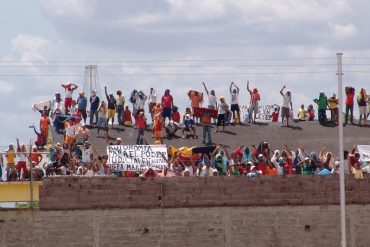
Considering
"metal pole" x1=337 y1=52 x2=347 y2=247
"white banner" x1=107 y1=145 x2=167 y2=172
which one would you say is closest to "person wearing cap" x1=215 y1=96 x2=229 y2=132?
"white banner" x1=107 y1=145 x2=167 y2=172

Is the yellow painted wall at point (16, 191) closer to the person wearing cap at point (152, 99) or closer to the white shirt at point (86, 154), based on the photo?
the white shirt at point (86, 154)

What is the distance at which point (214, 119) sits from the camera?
66.6m

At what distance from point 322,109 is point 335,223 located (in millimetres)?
11917

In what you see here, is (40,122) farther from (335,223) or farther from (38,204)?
(335,223)

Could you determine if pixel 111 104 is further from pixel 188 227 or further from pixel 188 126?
pixel 188 227

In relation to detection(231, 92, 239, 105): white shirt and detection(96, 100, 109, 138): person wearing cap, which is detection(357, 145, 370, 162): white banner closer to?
detection(231, 92, 239, 105): white shirt

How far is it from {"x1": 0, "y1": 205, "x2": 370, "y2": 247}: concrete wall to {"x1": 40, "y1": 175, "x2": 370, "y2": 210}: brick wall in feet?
0.68

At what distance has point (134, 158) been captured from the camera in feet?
188

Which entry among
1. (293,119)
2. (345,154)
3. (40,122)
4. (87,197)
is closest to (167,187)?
(87,197)

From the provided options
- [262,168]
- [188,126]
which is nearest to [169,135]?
[188,126]

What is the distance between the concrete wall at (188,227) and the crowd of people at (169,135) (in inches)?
52.8

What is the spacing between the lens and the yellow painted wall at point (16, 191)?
185 ft

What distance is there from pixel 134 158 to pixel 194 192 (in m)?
2.69

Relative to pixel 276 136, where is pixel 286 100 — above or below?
above
